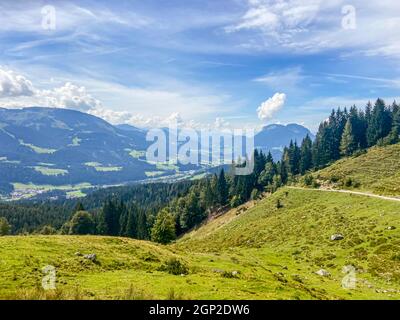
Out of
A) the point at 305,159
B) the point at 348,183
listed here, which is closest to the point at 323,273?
the point at 348,183

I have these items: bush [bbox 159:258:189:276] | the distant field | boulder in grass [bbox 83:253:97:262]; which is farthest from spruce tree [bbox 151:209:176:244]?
boulder in grass [bbox 83:253:97:262]

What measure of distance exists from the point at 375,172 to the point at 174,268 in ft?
266

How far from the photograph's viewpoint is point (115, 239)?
40.6 meters

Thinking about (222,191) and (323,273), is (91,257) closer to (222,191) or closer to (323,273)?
(323,273)

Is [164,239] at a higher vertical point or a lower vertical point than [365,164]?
lower

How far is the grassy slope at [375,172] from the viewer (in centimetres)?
7947

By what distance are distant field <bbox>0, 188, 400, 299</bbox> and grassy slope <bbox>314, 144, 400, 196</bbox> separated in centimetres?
1238

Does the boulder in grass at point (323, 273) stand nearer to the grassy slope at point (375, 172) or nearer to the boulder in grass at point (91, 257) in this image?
the boulder in grass at point (91, 257)

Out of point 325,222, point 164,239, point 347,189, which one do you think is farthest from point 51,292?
point 347,189

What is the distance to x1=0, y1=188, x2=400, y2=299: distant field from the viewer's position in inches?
901

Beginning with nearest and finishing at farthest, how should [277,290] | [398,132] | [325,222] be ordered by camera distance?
[277,290], [325,222], [398,132]

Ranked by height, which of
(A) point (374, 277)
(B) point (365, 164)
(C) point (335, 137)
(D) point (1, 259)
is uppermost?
(C) point (335, 137)

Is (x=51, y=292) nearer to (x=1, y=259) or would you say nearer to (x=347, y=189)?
(x=1, y=259)

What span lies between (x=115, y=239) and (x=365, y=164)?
286 ft
